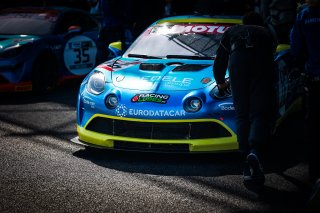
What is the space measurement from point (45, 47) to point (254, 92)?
5.59 m

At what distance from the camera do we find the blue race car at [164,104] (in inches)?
239

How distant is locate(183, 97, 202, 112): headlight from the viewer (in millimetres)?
6133

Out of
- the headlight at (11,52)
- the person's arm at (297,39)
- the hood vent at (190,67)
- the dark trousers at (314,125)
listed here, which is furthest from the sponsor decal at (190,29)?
the headlight at (11,52)

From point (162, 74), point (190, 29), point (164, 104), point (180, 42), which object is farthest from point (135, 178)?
point (190, 29)

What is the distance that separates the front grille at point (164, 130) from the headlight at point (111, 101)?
0.43ft

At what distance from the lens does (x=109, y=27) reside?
11.2 metres

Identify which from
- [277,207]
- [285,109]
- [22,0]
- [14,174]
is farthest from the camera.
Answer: [22,0]

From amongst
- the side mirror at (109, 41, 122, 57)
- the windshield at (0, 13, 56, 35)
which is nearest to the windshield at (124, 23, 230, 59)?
the side mirror at (109, 41, 122, 57)

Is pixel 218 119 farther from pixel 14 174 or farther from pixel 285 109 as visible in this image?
pixel 14 174

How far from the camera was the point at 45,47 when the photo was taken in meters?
10.4

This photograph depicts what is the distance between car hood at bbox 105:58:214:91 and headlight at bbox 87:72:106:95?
4.8 inches

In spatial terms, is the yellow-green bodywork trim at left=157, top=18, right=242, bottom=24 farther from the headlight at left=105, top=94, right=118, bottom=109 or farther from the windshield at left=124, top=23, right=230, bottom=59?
the headlight at left=105, top=94, right=118, bottom=109

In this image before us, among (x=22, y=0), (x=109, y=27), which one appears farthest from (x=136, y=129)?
(x=22, y=0)

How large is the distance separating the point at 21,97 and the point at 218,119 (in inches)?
192
